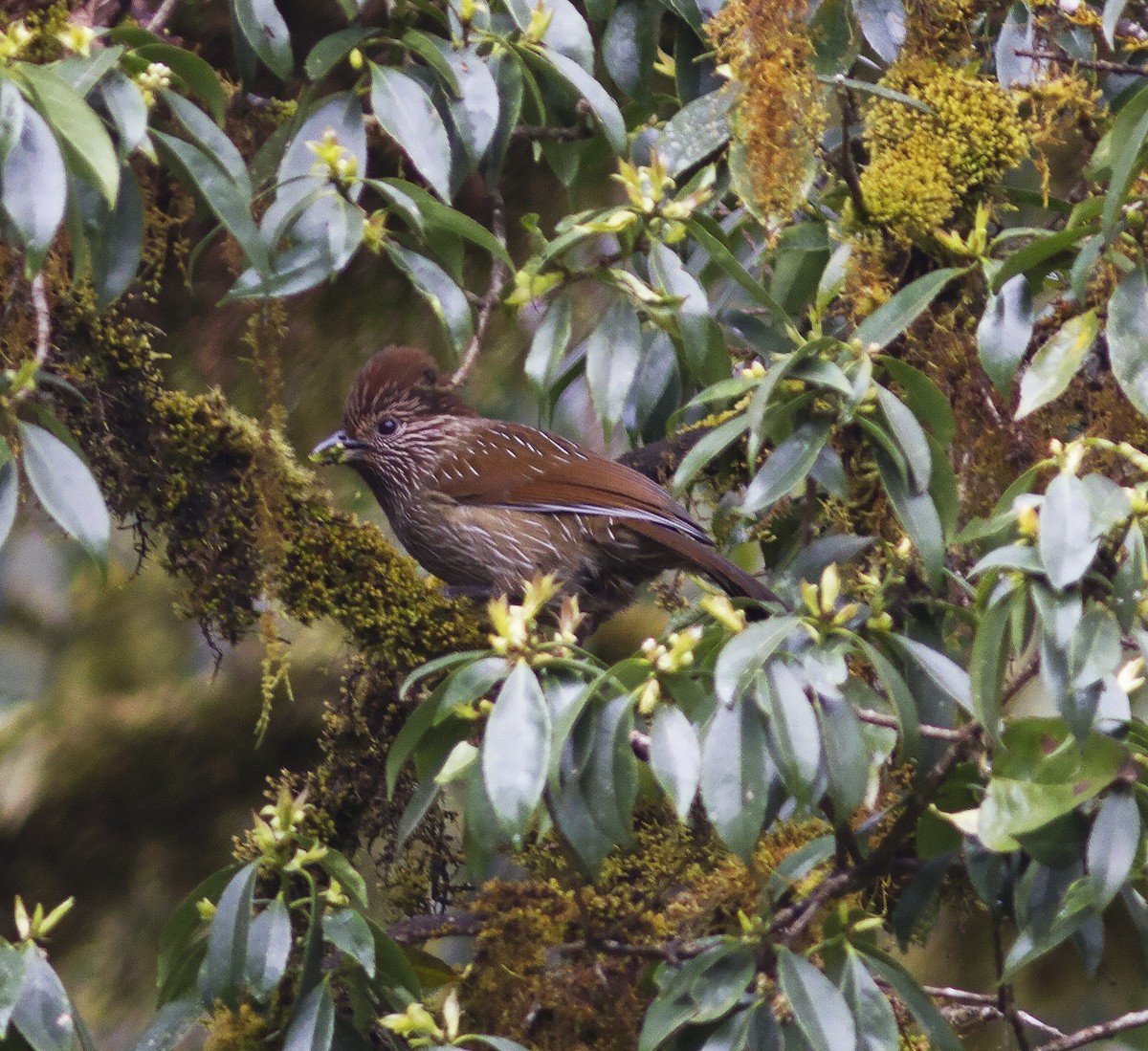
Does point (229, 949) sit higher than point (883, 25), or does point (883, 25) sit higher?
point (883, 25)

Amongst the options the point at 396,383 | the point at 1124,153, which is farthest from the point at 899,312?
the point at 396,383

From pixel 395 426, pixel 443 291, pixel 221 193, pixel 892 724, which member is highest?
pixel 221 193

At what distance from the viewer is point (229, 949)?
236 centimetres

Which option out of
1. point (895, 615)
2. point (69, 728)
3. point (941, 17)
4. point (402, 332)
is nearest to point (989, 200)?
point (941, 17)

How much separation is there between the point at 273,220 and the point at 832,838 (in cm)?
146

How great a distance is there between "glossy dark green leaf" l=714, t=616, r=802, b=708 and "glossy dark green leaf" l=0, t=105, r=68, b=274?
3.52 ft

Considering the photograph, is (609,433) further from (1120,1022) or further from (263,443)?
(1120,1022)

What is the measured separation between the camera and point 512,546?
412 cm

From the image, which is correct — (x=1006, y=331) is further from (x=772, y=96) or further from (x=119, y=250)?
(x=119, y=250)

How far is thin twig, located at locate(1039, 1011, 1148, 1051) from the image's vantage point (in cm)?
238

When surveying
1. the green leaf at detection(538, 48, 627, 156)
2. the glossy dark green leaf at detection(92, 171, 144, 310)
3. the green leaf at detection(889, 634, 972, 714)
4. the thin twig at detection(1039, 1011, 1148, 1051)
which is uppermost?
the green leaf at detection(538, 48, 627, 156)

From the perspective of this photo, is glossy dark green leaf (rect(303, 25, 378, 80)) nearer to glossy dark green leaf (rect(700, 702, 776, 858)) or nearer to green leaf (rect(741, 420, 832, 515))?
green leaf (rect(741, 420, 832, 515))

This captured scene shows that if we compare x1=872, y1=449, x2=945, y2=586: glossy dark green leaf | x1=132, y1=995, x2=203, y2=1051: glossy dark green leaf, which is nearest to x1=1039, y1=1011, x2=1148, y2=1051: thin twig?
x1=872, y1=449, x2=945, y2=586: glossy dark green leaf

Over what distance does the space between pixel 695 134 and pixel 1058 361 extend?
0.98 m
